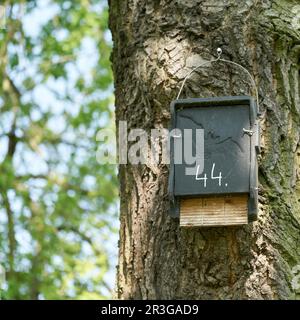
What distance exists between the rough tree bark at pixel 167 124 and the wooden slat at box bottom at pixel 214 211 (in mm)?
61

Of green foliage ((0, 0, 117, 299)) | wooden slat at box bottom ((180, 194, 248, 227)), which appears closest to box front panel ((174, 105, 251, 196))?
wooden slat at box bottom ((180, 194, 248, 227))

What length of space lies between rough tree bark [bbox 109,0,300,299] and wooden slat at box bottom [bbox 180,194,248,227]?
6 cm

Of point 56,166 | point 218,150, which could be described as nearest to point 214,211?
point 218,150

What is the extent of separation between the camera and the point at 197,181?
2.59 meters

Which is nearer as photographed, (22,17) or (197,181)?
(197,181)

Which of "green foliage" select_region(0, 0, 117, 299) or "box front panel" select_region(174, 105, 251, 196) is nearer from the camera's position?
"box front panel" select_region(174, 105, 251, 196)

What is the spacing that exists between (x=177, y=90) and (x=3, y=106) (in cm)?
739

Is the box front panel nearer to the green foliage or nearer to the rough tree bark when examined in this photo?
the rough tree bark

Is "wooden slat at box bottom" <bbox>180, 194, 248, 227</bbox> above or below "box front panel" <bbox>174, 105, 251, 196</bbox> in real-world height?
below

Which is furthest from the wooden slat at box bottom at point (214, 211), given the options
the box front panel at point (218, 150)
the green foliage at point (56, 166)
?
the green foliage at point (56, 166)

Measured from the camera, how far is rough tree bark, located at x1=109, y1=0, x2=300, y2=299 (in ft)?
8.48

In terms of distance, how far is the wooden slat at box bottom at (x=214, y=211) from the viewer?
255 cm
